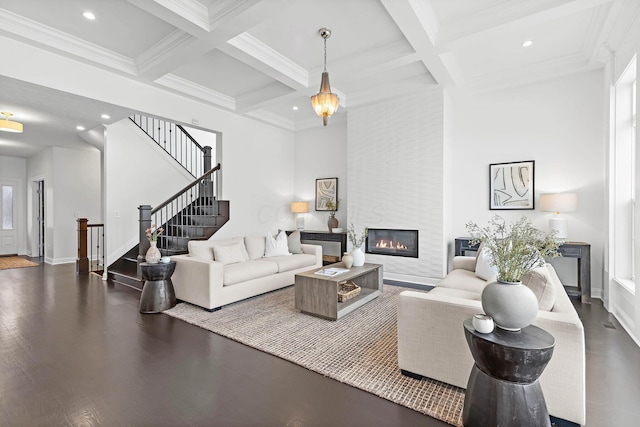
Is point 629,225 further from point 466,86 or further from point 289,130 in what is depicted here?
point 289,130

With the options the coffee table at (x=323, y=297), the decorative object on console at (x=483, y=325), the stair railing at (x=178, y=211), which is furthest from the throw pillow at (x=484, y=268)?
the stair railing at (x=178, y=211)

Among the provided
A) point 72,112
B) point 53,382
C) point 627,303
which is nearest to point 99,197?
point 72,112

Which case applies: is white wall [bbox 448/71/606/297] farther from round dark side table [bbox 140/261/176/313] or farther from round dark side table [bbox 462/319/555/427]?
round dark side table [bbox 140/261/176/313]

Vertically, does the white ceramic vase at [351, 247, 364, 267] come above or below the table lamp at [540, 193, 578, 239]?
below

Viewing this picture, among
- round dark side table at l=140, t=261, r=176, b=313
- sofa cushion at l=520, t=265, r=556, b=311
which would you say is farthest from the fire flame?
round dark side table at l=140, t=261, r=176, b=313

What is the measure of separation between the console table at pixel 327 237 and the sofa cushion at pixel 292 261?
955 millimetres

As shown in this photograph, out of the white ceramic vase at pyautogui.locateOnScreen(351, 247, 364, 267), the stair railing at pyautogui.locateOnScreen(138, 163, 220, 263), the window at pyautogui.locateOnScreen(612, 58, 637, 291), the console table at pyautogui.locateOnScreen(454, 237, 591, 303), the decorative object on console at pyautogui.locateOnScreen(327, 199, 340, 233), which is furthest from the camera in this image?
the decorative object on console at pyautogui.locateOnScreen(327, 199, 340, 233)

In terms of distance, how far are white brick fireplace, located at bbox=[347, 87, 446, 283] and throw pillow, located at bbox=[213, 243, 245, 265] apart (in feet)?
7.65

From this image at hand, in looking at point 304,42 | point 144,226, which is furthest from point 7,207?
point 304,42

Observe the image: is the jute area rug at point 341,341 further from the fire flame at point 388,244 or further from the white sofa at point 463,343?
the fire flame at point 388,244

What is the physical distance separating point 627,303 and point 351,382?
3.13 m

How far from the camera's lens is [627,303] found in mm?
3184

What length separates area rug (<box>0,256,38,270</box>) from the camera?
265 inches

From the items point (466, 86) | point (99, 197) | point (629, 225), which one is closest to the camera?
point (629, 225)
